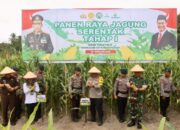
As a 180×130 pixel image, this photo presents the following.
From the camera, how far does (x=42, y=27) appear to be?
34.0 ft

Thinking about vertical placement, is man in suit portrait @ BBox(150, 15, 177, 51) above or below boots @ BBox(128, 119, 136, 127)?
above

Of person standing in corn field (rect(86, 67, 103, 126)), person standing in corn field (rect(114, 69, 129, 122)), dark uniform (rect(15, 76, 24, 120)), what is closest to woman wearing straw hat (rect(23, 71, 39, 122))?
dark uniform (rect(15, 76, 24, 120))

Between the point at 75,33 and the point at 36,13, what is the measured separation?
1053 mm

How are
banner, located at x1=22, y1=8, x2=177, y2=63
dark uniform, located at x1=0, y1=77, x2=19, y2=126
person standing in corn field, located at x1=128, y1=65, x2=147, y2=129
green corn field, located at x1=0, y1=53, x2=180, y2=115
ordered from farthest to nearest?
1. banner, located at x1=22, y1=8, x2=177, y2=63
2. green corn field, located at x1=0, y1=53, x2=180, y2=115
3. dark uniform, located at x1=0, y1=77, x2=19, y2=126
4. person standing in corn field, located at x1=128, y1=65, x2=147, y2=129

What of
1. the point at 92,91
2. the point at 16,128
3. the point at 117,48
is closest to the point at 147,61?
the point at 117,48

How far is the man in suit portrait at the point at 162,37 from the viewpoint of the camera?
10.3m

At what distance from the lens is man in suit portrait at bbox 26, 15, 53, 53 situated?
10.3 metres

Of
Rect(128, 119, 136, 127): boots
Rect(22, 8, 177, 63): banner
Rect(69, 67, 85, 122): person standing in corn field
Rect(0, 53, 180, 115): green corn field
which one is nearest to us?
Rect(128, 119, 136, 127): boots

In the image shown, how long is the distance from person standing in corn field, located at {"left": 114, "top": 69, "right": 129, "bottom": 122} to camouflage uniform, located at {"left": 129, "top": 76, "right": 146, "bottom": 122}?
207mm

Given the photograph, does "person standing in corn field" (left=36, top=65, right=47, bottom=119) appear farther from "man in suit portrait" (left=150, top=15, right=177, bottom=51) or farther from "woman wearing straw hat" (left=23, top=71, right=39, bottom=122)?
"man in suit portrait" (left=150, top=15, right=177, bottom=51)

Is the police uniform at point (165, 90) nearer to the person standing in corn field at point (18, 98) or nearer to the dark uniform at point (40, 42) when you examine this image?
the dark uniform at point (40, 42)

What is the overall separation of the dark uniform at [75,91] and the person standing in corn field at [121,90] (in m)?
0.79

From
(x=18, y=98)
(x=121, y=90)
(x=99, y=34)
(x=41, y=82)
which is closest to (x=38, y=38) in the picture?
(x=41, y=82)

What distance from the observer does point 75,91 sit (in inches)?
370
